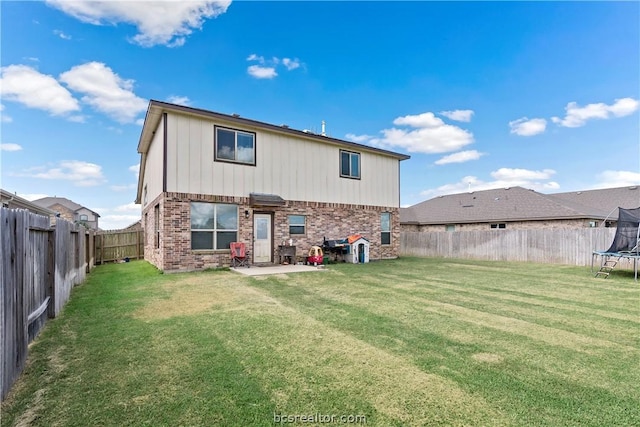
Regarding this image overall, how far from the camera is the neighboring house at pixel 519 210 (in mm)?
19141

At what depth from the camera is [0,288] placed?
288 cm

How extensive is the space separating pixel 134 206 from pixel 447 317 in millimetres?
28740

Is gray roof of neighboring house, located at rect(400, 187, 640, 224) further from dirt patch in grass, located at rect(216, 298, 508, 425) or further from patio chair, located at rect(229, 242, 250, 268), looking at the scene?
dirt patch in grass, located at rect(216, 298, 508, 425)

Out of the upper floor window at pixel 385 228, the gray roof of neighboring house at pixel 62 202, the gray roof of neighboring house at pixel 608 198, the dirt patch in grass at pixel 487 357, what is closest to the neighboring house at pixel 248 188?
the upper floor window at pixel 385 228

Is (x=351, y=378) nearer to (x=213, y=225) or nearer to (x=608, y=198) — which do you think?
(x=213, y=225)

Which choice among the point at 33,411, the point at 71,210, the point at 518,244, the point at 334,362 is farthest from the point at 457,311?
the point at 71,210

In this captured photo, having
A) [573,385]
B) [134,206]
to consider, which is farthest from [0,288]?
[134,206]

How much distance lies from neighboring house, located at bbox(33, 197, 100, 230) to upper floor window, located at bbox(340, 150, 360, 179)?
4100 cm

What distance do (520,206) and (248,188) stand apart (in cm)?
1823

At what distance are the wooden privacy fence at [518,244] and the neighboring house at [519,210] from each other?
4110mm

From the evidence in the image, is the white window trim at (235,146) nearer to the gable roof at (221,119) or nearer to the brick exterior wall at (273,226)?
the gable roof at (221,119)

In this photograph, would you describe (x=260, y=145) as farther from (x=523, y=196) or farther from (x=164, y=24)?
(x=523, y=196)

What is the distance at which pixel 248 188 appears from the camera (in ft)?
40.2

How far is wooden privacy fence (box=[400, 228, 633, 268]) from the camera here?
14.2m
